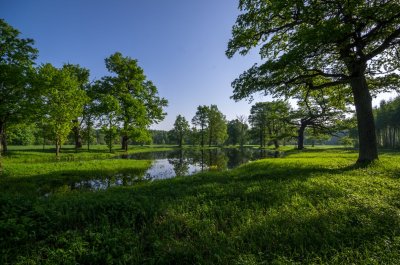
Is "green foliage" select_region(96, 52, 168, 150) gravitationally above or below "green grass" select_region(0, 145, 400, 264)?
above

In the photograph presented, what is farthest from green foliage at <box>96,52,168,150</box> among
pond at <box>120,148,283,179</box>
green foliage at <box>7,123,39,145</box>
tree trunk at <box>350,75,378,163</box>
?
tree trunk at <box>350,75,378,163</box>

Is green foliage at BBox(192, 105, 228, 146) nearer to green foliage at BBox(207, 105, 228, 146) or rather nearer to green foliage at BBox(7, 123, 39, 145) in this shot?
green foliage at BBox(207, 105, 228, 146)

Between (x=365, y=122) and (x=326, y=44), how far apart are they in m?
5.55

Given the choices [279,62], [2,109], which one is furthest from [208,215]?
[2,109]

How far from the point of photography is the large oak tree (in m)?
10.4

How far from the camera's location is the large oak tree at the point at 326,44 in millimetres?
10375

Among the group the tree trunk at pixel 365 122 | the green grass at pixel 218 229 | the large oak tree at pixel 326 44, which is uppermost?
the large oak tree at pixel 326 44

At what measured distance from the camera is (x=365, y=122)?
12984mm

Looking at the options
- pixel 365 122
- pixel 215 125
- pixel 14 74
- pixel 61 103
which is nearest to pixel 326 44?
pixel 365 122

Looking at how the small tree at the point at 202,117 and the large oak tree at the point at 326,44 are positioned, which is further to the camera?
the small tree at the point at 202,117

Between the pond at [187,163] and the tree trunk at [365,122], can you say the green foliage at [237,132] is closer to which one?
the pond at [187,163]

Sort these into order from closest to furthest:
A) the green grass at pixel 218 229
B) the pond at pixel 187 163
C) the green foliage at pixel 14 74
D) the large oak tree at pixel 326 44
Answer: the green grass at pixel 218 229 < the large oak tree at pixel 326 44 < the green foliage at pixel 14 74 < the pond at pixel 187 163

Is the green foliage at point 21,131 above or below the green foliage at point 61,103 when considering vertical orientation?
below

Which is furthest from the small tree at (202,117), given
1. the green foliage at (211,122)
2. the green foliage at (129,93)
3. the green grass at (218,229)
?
the green grass at (218,229)
